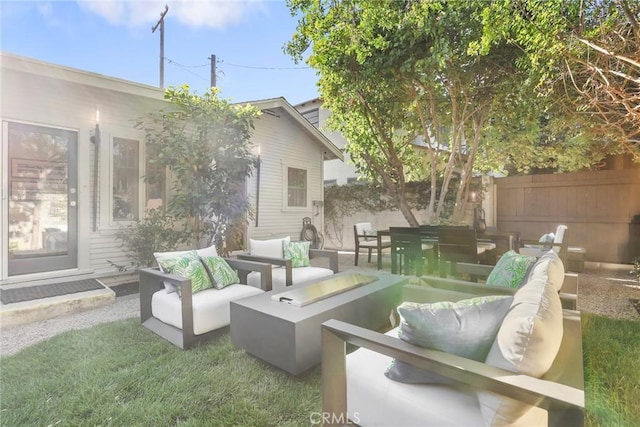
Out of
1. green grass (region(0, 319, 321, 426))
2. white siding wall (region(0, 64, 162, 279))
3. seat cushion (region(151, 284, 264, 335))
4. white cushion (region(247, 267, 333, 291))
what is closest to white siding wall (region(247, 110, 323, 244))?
white siding wall (region(0, 64, 162, 279))

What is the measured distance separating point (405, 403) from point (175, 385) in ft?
5.41

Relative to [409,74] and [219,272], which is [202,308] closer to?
[219,272]

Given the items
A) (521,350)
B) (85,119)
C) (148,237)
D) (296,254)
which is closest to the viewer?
(521,350)

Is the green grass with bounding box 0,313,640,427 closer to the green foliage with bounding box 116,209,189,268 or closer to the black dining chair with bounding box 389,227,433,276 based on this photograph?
the green foliage with bounding box 116,209,189,268

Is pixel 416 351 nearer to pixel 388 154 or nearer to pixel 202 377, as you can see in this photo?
pixel 202 377

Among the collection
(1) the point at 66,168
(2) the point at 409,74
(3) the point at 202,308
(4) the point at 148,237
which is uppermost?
(2) the point at 409,74

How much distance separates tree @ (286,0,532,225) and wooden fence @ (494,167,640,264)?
1730 millimetres

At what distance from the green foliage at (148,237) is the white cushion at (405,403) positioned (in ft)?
14.3

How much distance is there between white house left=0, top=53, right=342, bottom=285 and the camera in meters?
4.11

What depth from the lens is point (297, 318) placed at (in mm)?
2146

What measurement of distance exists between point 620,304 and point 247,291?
4607 mm

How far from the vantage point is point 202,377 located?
222 centimetres

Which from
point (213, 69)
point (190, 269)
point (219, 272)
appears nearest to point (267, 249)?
point (219, 272)

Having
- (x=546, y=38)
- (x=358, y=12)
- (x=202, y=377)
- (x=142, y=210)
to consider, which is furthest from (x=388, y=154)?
(x=202, y=377)
